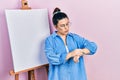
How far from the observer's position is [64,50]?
4.92 feet

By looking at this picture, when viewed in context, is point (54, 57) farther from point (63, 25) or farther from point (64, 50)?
point (63, 25)

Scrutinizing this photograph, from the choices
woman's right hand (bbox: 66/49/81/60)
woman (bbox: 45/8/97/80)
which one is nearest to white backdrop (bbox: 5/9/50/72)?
woman (bbox: 45/8/97/80)

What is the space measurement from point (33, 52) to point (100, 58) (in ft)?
1.73

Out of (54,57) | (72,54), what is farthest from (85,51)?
(54,57)

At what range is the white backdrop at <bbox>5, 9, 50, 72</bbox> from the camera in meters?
1.46

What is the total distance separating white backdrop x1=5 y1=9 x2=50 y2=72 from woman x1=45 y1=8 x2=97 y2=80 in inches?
4.4

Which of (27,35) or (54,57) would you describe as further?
(27,35)

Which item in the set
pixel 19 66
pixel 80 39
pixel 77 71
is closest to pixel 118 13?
pixel 80 39

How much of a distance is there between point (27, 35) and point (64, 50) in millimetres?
280

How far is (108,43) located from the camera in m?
1.65

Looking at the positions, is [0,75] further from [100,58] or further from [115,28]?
[115,28]

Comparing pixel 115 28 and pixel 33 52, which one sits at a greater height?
pixel 115 28

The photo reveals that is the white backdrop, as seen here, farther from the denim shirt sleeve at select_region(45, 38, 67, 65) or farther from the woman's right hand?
the woman's right hand

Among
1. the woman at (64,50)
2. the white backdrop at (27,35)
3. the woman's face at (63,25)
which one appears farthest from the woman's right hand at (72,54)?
the white backdrop at (27,35)
